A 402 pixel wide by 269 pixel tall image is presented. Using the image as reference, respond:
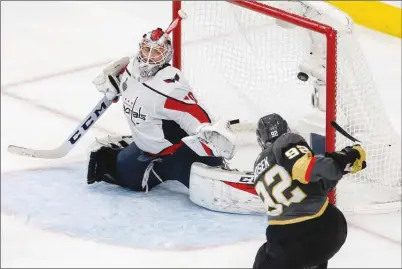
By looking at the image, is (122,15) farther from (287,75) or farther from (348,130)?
(348,130)

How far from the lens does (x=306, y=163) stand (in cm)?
335

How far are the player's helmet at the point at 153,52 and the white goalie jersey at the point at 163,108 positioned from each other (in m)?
0.03

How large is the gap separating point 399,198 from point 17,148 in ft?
4.65

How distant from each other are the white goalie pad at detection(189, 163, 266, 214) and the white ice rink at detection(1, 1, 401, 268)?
0.03m

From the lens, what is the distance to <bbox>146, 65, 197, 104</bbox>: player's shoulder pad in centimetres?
439

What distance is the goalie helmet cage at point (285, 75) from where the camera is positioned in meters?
4.43

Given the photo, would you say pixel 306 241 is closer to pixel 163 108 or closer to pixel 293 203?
pixel 293 203

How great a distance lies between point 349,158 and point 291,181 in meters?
0.16

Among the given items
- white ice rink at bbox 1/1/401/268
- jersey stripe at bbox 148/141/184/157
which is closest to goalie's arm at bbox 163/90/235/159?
jersey stripe at bbox 148/141/184/157

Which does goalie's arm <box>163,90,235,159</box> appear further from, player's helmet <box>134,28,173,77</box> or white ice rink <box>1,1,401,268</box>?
white ice rink <box>1,1,401,268</box>

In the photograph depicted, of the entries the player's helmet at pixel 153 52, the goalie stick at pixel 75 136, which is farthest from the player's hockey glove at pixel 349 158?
the goalie stick at pixel 75 136

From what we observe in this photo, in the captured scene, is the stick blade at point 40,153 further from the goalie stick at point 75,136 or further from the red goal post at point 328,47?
the red goal post at point 328,47

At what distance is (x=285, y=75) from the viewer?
493 cm

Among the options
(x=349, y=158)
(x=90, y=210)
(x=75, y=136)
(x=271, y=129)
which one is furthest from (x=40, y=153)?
(x=349, y=158)
